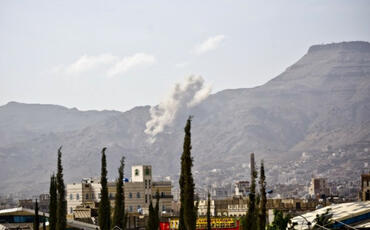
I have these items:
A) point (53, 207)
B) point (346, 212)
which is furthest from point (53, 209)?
point (346, 212)

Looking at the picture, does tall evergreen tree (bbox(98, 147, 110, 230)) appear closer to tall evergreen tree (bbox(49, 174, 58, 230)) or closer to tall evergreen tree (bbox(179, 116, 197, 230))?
tall evergreen tree (bbox(49, 174, 58, 230))

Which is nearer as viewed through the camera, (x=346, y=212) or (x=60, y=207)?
(x=60, y=207)

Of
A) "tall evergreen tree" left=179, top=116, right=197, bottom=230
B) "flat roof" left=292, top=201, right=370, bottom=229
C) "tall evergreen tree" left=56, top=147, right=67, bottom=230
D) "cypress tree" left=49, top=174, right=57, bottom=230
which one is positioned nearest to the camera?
"tall evergreen tree" left=179, top=116, right=197, bottom=230

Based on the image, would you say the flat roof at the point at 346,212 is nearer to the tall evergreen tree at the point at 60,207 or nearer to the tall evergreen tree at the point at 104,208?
the tall evergreen tree at the point at 104,208

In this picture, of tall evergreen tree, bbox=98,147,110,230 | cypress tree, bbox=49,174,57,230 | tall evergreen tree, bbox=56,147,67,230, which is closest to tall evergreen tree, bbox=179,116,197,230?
tall evergreen tree, bbox=98,147,110,230

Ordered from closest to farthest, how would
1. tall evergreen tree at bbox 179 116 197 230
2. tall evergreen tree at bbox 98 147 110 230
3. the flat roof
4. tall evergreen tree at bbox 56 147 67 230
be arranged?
tall evergreen tree at bbox 179 116 197 230, tall evergreen tree at bbox 56 147 67 230, tall evergreen tree at bbox 98 147 110 230, the flat roof

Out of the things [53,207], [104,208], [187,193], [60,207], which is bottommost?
[104,208]

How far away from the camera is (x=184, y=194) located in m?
92.2

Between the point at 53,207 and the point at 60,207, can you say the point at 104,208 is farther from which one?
the point at 53,207

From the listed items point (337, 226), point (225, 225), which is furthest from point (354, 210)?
point (225, 225)

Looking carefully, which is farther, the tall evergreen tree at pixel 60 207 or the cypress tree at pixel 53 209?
the cypress tree at pixel 53 209

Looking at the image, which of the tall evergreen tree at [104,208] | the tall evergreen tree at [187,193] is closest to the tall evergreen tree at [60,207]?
the tall evergreen tree at [104,208]

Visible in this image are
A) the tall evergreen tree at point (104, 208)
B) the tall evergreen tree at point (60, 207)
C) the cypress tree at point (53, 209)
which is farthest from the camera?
the cypress tree at point (53, 209)

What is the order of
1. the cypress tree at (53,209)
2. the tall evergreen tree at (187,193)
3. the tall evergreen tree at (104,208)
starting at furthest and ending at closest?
the cypress tree at (53,209)
the tall evergreen tree at (104,208)
the tall evergreen tree at (187,193)
